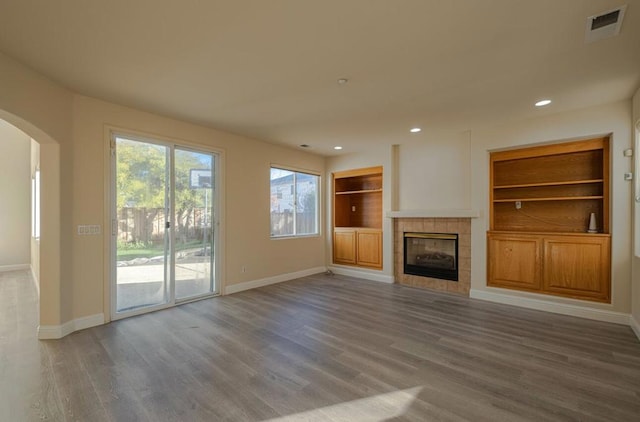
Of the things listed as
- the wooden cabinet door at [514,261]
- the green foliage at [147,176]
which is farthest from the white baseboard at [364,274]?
the green foliage at [147,176]

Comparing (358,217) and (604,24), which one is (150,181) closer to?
(358,217)

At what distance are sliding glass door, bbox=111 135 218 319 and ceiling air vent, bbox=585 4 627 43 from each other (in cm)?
454

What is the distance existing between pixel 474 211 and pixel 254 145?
12.7ft

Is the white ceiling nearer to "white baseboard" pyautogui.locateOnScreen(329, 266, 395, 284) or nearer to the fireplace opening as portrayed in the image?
the fireplace opening

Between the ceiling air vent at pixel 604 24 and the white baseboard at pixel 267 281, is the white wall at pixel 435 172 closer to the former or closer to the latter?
the white baseboard at pixel 267 281

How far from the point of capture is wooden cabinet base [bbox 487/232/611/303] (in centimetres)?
369

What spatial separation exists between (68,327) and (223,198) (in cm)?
245

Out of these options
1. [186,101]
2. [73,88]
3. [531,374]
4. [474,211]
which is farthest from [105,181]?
[474,211]

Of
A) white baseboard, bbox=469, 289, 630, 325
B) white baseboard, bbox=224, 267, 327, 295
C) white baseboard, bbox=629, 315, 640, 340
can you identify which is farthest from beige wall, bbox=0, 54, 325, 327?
white baseboard, bbox=629, 315, 640, 340

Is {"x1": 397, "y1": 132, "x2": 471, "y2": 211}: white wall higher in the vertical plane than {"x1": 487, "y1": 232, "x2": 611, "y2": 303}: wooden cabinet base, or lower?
higher

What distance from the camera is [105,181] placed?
3.53m

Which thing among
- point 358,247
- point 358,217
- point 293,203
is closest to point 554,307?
point 358,247

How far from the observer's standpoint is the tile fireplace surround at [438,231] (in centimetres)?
482

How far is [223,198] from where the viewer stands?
15.6 ft
